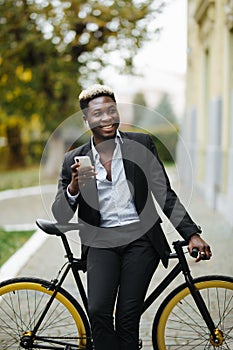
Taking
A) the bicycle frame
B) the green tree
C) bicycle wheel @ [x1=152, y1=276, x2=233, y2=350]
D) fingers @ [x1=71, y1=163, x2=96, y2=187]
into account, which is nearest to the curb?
bicycle wheel @ [x1=152, y1=276, x2=233, y2=350]

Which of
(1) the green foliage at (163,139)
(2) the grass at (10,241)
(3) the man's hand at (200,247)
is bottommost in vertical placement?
(3) the man's hand at (200,247)

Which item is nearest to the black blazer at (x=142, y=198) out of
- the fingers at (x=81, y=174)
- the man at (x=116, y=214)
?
the man at (x=116, y=214)

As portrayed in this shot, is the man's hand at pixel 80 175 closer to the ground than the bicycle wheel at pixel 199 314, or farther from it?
farther from it

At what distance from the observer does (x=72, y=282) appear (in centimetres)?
799

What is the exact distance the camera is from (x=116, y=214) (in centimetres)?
421

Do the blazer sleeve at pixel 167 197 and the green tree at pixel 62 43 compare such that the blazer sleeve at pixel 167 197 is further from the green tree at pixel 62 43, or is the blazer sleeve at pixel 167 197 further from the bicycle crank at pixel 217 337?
the green tree at pixel 62 43

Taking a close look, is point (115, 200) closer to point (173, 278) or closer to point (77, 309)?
point (173, 278)

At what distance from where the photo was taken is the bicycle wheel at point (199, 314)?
4398 millimetres

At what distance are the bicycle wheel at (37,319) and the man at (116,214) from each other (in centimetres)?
30

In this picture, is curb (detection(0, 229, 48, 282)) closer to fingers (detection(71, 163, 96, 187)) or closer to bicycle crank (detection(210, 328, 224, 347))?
bicycle crank (detection(210, 328, 224, 347))

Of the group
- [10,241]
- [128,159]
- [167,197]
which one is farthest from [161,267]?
[128,159]

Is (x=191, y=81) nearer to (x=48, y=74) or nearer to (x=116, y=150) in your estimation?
(x=48, y=74)

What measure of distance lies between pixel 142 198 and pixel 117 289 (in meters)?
0.51

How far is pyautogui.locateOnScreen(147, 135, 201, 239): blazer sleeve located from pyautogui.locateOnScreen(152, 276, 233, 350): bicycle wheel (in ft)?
1.02
